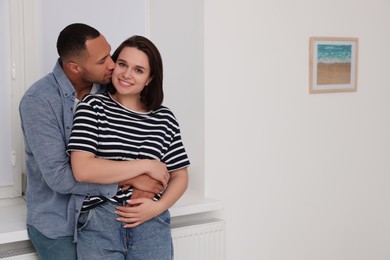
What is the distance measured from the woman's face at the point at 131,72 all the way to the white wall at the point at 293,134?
0.65m

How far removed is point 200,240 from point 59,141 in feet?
2.85

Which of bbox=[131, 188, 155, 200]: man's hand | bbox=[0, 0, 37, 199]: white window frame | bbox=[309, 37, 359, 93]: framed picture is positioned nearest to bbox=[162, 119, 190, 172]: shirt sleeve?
bbox=[131, 188, 155, 200]: man's hand

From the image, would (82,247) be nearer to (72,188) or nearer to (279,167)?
(72,188)

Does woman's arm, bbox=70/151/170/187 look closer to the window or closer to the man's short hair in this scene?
the man's short hair

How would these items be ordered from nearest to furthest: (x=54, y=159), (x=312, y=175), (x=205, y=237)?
(x=54, y=159) → (x=205, y=237) → (x=312, y=175)

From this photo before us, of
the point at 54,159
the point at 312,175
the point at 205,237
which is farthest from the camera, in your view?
the point at 312,175

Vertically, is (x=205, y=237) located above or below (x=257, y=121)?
below

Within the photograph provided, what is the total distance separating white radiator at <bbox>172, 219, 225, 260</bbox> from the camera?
243 centimetres

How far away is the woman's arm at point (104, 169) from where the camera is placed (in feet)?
6.13

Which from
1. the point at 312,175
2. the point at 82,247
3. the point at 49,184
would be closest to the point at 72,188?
the point at 49,184

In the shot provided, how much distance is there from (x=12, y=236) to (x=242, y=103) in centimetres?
121

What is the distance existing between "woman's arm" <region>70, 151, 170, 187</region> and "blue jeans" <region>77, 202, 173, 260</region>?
0.12 m

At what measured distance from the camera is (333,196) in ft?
10.2

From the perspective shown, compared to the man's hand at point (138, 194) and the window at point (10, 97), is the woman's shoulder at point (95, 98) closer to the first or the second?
the man's hand at point (138, 194)
